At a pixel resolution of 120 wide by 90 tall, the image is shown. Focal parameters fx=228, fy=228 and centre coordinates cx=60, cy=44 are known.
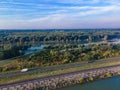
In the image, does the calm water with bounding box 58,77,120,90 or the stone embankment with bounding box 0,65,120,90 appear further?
the calm water with bounding box 58,77,120,90

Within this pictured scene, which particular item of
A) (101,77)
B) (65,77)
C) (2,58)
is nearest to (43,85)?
(65,77)

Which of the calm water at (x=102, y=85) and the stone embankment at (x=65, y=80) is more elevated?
the stone embankment at (x=65, y=80)

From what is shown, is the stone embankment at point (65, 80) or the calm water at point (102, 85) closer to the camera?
the stone embankment at point (65, 80)

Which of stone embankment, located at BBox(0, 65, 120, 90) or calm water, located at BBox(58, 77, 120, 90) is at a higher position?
stone embankment, located at BBox(0, 65, 120, 90)

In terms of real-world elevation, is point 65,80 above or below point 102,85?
above

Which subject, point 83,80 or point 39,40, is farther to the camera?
point 39,40

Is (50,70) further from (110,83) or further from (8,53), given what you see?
(8,53)

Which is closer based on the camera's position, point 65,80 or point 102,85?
point 65,80

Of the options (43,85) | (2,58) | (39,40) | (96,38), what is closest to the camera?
(43,85)
